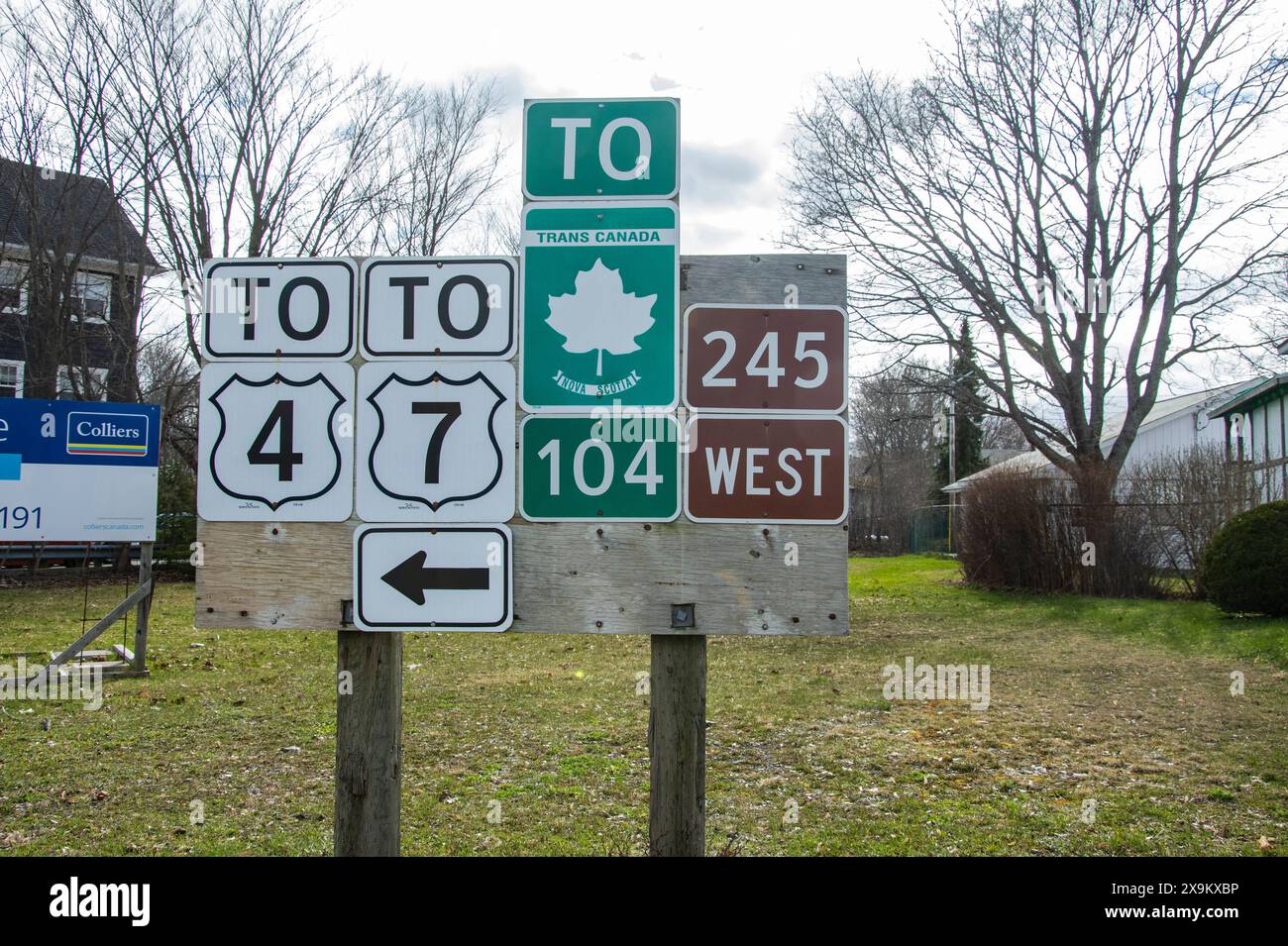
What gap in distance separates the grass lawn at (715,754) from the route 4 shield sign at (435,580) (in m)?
2.08

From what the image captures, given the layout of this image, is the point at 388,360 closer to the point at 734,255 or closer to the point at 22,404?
the point at 734,255

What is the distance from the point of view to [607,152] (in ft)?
10.2

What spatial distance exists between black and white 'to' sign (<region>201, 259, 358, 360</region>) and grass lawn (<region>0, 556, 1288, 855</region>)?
2.72 m

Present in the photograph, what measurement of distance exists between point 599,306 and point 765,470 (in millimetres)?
762

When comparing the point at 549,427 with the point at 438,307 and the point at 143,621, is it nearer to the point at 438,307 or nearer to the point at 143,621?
the point at 438,307

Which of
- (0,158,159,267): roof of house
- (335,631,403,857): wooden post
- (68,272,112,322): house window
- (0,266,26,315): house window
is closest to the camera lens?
(335,631,403,857): wooden post

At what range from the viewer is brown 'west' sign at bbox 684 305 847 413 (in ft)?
9.93

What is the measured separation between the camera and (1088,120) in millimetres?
19953

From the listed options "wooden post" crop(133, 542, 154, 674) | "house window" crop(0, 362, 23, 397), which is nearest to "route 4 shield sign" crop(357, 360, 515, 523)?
"wooden post" crop(133, 542, 154, 674)

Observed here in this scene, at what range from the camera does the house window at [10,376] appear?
2478 cm

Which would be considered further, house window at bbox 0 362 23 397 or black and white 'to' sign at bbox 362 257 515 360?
house window at bbox 0 362 23 397

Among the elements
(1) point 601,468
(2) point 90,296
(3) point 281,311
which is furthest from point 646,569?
(2) point 90,296

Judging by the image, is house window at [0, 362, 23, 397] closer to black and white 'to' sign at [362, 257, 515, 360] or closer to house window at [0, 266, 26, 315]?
house window at [0, 266, 26, 315]

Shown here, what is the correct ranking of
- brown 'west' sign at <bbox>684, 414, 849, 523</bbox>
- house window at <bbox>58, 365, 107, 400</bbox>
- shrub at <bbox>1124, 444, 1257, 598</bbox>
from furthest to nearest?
house window at <bbox>58, 365, 107, 400</bbox>
shrub at <bbox>1124, 444, 1257, 598</bbox>
brown 'west' sign at <bbox>684, 414, 849, 523</bbox>
